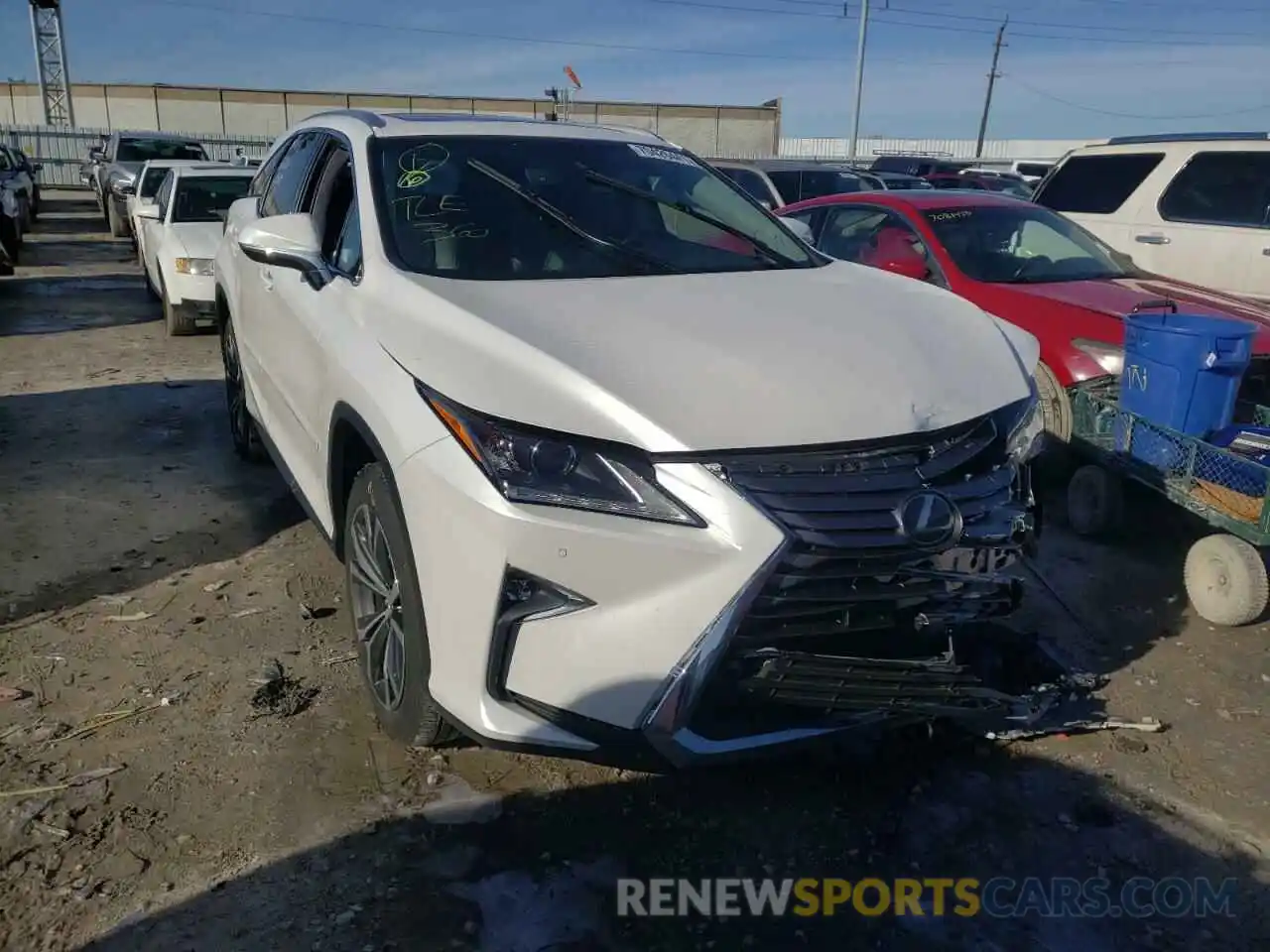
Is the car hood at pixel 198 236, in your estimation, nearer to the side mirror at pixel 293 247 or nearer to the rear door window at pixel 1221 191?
the side mirror at pixel 293 247

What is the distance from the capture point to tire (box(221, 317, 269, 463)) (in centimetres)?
573

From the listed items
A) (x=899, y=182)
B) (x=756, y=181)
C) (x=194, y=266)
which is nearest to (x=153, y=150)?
(x=194, y=266)

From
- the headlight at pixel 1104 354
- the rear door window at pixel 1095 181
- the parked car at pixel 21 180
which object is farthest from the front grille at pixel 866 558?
the parked car at pixel 21 180

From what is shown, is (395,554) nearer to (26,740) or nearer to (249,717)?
(249,717)

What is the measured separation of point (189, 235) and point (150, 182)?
4294 mm

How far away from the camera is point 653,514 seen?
94.4 inches

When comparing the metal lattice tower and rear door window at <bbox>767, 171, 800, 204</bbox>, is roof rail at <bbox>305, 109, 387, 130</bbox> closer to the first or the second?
rear door window at <bbox>767, 171, 800, 204</bbox>

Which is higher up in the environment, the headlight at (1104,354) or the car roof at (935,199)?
the car roof at (935,199)

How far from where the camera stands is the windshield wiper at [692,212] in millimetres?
3904

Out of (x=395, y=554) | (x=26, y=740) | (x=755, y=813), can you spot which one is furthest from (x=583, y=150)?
(x=26, y=740)

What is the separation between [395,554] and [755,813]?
1276mm

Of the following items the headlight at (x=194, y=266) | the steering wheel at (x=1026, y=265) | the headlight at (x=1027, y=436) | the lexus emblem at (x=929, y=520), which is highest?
the steering wheel at (x=1026, y=265)

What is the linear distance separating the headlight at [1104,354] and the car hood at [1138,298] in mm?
179

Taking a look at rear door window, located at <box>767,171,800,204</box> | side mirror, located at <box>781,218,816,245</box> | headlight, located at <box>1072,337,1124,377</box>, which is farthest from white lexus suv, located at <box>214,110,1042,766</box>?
rear door window, located at <box>767,171,800,204</box>
